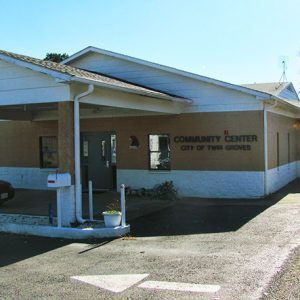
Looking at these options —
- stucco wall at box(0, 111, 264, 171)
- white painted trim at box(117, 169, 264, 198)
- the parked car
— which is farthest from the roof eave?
the parked car

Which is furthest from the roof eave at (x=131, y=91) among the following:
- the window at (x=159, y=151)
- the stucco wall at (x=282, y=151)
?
the stucco wall at (x=282, y=151)

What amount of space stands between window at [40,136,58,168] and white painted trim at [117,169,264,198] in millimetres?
3113

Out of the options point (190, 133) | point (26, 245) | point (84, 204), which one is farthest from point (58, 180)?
point (190, 133)

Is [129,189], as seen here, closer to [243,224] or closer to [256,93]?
[256,93]

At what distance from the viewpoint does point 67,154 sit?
416 inches

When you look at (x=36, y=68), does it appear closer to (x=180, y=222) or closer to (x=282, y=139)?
(x=180, y=222)

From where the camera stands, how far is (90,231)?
9.71m

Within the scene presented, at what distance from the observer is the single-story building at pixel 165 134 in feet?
49.2

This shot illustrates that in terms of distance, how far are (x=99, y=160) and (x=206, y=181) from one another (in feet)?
14.0

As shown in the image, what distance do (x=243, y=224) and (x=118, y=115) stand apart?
757cm

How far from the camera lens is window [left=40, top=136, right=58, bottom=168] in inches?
725

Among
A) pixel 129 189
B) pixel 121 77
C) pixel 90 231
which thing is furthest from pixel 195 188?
pixel 90 231

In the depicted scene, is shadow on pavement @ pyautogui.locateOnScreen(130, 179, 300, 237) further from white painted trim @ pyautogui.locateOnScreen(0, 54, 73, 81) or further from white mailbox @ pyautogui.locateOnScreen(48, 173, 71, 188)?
white painted trim @ pyautogui.locateOnScreen(0, 54, 73, 81)

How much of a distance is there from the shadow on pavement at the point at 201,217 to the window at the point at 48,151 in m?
5.83
